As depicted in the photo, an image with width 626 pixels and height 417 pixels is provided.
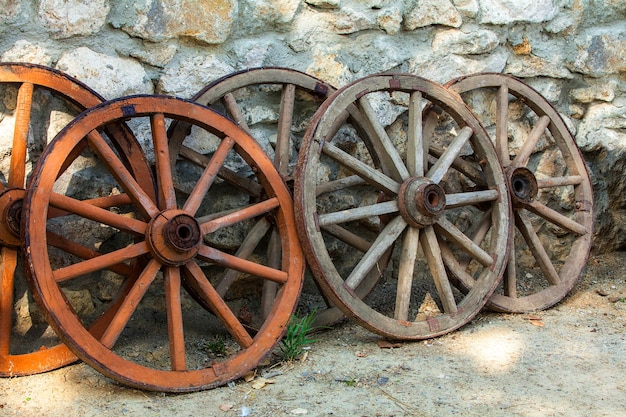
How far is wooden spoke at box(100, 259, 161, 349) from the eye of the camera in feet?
8.82

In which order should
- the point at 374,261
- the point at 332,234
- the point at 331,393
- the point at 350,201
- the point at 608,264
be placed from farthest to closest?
the point at 608,264, the point at 350,201, the point at 332,234, the point at 374,261, the point at 331,393

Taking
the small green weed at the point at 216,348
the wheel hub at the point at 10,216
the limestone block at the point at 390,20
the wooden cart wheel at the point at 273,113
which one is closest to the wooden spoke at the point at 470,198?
the wooden cart wheel at the point at 273,113

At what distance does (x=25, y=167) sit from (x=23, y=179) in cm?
10

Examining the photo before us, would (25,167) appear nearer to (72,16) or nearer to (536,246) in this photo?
(72,16)

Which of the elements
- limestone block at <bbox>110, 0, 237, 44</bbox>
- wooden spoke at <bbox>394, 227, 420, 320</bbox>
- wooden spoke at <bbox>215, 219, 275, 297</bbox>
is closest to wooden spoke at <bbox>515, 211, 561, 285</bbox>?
wooden spoke at <bbox>394, 227, 420, 320</bbox>

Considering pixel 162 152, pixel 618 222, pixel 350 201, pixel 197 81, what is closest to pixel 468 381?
pixel 350 201

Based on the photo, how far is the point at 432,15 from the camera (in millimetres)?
3969

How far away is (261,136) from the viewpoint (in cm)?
365

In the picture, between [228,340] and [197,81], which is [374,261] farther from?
[197,81]

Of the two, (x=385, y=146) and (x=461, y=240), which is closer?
(x=385, y=146)

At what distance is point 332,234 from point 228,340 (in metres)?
0.71

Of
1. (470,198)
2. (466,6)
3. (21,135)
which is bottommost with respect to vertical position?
(470,198)

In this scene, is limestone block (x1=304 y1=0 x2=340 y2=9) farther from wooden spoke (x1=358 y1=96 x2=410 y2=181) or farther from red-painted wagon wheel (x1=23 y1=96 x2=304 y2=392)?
red-painted wagon wheel (x1=23 y1=96 x2=304 y2=392)

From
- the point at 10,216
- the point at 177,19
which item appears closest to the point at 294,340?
the point at 10,216
